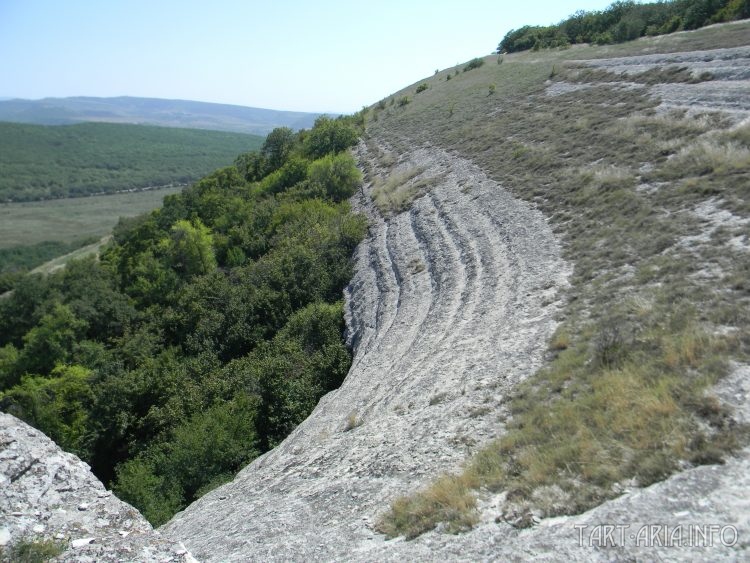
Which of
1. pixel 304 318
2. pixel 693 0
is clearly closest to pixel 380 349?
pixel 304 318

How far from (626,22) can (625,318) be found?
157ft

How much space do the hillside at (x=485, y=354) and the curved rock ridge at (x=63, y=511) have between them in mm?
122

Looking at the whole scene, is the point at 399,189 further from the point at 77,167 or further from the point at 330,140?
the point at 77,167

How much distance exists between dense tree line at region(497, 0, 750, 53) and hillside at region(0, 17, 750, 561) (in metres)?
5.58

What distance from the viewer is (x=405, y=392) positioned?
40.8 feet

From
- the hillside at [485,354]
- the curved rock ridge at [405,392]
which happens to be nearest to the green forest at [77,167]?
the hillside at [485,354]

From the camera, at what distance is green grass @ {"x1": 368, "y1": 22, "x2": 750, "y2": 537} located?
6.87 metres

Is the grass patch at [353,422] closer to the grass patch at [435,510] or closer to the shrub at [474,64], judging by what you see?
the grass patch at [435,510]

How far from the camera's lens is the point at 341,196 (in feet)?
124

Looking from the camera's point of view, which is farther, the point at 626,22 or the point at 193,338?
the point at 626,22

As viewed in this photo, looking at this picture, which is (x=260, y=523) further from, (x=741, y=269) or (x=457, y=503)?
(x=741, y=269)

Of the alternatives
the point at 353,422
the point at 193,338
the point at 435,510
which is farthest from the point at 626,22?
the point at 435,510

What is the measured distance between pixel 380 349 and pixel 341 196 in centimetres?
2285

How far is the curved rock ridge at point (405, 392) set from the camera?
28.5 ft
